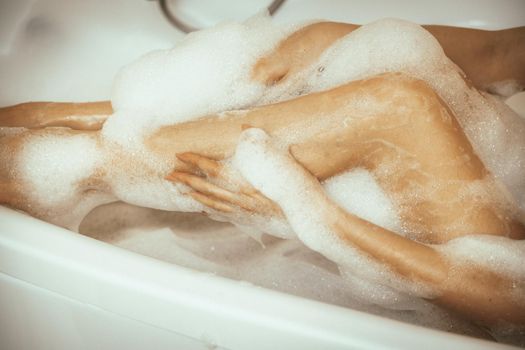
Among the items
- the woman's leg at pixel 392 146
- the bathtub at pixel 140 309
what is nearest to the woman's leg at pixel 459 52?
the woman's leg at pixel 392 146

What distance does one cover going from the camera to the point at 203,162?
83 centimetres

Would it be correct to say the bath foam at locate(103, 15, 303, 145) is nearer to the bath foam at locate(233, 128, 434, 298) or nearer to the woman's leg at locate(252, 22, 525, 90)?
the woman's leg at locate(252, 22, 525, 90)

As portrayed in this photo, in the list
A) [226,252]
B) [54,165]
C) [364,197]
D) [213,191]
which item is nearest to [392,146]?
[364,197]

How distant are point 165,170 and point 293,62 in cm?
36

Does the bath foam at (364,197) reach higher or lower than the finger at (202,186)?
lower

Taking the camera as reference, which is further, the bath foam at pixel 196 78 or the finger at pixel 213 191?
the bath foam at pixel 196 78

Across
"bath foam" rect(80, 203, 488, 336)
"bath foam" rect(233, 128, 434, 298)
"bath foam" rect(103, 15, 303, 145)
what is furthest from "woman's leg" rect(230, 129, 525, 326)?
"bath foam" rect(103, 15, 303, 145)

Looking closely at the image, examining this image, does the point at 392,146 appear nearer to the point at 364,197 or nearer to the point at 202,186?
the point at 364,197

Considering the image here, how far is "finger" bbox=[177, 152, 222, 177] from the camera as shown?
82 centimetres

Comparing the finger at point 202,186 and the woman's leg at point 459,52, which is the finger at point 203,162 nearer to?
the finger at point 202,186

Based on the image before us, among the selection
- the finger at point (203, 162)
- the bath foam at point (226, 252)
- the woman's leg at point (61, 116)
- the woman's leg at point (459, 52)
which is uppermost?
the woman's leg at point (459, 52)

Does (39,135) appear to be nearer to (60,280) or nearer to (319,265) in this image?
(60,280)

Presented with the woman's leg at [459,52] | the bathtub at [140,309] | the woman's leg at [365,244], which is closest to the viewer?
the bathtub at [140,309]

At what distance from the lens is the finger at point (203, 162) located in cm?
82
